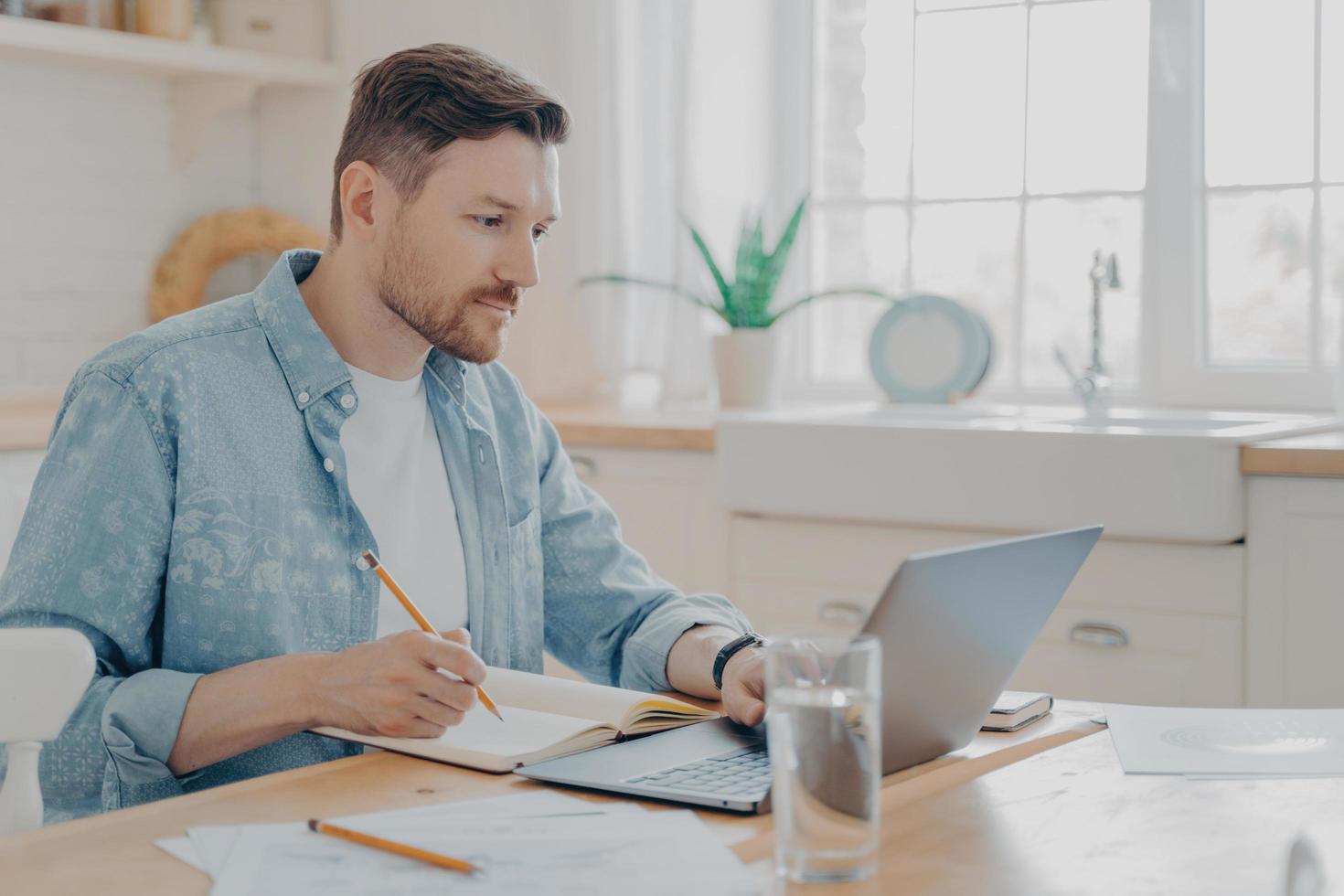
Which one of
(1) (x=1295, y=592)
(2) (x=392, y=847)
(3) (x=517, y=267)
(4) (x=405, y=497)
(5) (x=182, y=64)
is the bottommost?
(1) (x=1295, y=592)

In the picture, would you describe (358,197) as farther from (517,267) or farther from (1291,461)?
(1291,461)

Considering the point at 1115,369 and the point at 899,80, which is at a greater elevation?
the point at 899,80

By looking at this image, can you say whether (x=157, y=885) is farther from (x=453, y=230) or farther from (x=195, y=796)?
(x=453, y=230)

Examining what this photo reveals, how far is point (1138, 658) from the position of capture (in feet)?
7.38

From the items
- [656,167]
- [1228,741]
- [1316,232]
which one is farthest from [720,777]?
[656,167]

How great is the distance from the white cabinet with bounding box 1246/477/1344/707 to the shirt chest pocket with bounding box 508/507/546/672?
1117mm

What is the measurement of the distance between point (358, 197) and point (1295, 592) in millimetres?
1419

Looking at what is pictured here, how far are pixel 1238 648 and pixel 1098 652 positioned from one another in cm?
21

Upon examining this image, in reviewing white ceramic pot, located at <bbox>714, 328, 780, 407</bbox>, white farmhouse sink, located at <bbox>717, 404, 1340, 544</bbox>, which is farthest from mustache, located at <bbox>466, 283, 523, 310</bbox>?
white ceramic pot, located at <bbox>714, 328, 780, 407</bbox>

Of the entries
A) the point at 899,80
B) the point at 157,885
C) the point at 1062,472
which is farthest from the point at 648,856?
the point at 899,80

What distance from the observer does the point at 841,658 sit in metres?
0.79

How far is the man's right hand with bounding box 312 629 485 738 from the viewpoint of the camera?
3.60ft

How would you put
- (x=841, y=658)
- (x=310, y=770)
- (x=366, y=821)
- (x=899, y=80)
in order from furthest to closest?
(x=899, y=80), (x=310, y=770), (x=366, y=821), (x=841, y=658)

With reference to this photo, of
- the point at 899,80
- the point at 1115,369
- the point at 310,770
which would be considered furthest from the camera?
the point at 899,80
